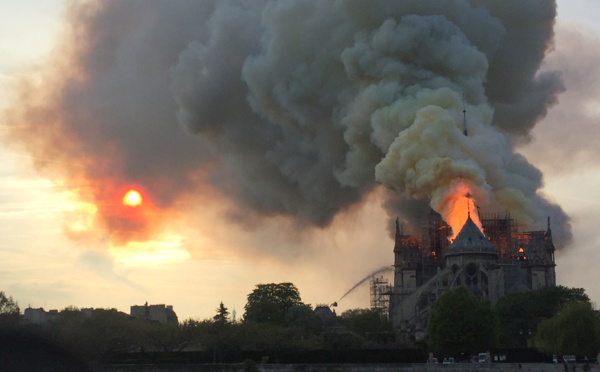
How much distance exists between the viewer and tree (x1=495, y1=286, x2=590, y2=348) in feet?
267

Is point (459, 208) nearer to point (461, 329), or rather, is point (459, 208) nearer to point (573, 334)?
point (461, 329)

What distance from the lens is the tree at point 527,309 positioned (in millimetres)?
81500

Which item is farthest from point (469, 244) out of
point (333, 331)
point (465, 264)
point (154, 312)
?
point (154, 312)

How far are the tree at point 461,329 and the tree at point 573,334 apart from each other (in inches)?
223

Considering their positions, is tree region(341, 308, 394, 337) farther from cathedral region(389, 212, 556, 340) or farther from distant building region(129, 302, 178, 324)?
distant building region(129, 302, 178, 324)

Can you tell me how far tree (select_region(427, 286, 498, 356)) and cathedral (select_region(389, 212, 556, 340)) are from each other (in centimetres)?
1627

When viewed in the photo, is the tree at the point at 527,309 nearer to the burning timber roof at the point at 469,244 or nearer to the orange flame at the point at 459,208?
the orange flame at the point at 459,208

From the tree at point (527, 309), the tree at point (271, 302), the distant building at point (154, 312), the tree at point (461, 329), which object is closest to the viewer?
the tree at point (461, 329)

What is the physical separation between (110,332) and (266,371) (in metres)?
14.0

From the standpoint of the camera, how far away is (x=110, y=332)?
8169cm

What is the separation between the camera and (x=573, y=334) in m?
66.9

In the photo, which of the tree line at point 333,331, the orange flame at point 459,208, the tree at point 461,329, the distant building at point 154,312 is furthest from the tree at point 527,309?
the distant building at point 154,312

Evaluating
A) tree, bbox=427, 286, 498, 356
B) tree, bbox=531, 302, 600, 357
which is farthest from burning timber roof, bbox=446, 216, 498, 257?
tree, bbox=531, 302, 600, 357

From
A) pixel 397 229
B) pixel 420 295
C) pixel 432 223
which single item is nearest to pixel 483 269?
pixel 420 295
